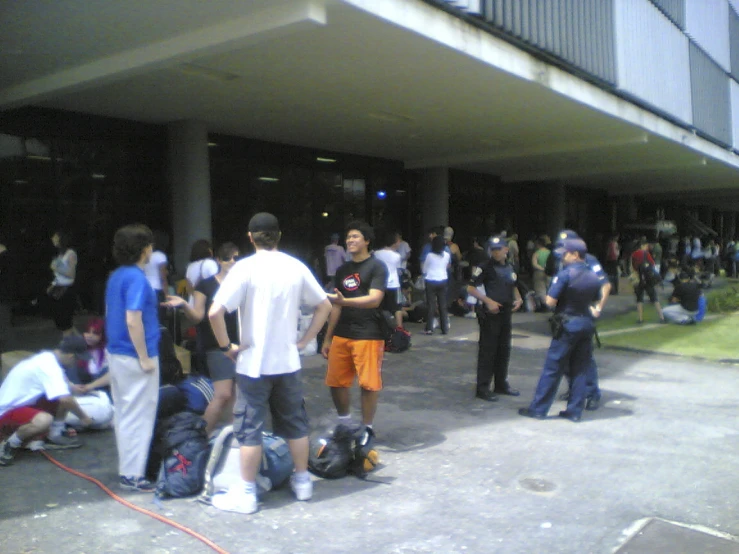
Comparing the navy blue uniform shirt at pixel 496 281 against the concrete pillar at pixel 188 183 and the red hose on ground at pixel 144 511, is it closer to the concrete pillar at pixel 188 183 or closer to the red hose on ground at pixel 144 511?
the red hose on ground at pixel 144 511

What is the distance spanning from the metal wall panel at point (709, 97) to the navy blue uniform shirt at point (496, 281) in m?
13.6

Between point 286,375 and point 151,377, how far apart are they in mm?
952

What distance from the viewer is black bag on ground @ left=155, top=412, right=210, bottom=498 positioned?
14.6 feet

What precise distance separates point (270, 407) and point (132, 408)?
3.09 feet

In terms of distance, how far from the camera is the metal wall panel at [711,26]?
63.5 ft

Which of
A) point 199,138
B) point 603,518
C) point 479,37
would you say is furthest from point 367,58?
point 603,518

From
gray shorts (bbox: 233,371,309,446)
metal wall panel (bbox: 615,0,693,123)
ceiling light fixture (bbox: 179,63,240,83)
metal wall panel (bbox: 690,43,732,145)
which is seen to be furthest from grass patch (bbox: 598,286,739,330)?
gray shorts (bbox: 233,371,309,446)

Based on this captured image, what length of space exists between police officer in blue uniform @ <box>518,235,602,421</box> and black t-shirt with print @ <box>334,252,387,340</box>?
2.06 meters

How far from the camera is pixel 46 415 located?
507cm

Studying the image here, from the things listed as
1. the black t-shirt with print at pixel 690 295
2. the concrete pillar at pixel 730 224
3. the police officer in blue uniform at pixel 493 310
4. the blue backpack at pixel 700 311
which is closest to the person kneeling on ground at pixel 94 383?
the police officer in blue uniform at pixel 493 310

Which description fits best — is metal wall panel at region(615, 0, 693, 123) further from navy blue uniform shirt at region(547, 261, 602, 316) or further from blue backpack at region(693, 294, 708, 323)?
navy blue uniform shirt at region(547, 261, 602, 316)

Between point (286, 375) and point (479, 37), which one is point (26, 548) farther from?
point (479, 37)

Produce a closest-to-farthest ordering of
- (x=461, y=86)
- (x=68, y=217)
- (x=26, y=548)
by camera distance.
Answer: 1. (x=26, y=548)
2. (x=461, y=86)
3. (x=68, y=217)

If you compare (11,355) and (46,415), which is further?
(11,355)
